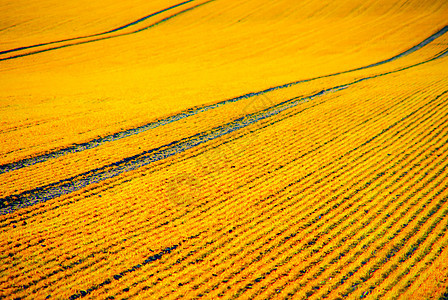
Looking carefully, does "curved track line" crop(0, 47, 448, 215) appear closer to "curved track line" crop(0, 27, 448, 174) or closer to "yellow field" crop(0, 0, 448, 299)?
"yellow field" crop(0, 0, 448, 299)

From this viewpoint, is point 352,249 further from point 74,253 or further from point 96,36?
point 96,36

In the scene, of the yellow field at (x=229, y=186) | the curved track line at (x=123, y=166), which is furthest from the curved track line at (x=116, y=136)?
the curved track line at (x=123, y=166)

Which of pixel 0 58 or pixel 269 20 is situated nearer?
pixel 0 58

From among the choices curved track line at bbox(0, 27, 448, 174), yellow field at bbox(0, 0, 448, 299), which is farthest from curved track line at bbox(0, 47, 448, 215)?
curved track line at bbox(0, 27, 448, 174)

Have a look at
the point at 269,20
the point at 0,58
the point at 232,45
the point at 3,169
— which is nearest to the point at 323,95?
the point at 3,169

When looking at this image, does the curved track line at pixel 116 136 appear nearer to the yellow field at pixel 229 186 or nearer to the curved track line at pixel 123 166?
Result: the yellow field at pixel 229 186

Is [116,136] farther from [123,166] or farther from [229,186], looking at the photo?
[229,186]
